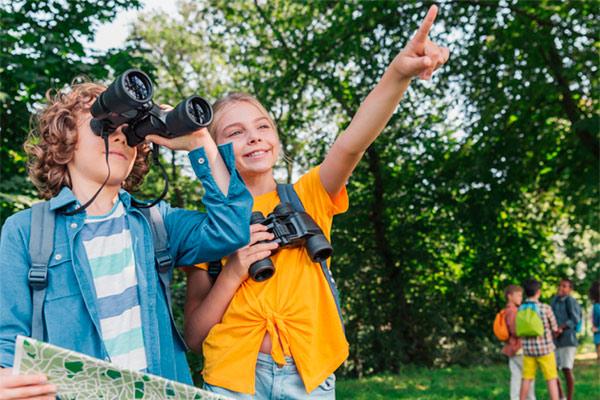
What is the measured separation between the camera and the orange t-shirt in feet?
6.56

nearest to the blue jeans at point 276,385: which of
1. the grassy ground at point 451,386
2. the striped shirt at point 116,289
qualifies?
the striped shirt at point 116,289

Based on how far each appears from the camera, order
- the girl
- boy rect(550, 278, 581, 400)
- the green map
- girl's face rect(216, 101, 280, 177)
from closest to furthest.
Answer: the green map < the girl < girl's face rect(216, 101, 280, 177) < boy rect(550, 278, 581, 400)

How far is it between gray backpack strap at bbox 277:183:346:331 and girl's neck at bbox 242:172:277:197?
5 cm

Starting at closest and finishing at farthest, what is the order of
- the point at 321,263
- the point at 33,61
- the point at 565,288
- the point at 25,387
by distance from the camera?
the point at 25,387
the point at 321,263
the point at 33,61
the point at 565,288

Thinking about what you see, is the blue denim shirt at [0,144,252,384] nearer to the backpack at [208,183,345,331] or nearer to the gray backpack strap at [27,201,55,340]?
the gray backpack strap at [27,201,55,340]

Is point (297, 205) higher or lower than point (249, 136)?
lower

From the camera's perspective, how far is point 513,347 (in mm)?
7473

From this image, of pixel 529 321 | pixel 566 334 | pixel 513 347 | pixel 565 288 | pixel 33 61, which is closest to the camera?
pixel 33 61

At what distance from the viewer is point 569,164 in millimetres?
10203

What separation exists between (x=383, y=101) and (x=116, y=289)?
1.03 metres

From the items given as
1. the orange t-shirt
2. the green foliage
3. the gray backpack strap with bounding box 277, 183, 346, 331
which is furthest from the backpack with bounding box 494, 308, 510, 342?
the orange t-shirt

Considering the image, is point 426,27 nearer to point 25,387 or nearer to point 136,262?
point 136,262

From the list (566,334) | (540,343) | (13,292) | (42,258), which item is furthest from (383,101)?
(566,334)

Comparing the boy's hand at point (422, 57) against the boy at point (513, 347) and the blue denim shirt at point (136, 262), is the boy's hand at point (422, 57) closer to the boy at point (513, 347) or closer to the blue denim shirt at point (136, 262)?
the blue denim shirt at point (136, 262)
